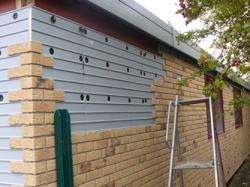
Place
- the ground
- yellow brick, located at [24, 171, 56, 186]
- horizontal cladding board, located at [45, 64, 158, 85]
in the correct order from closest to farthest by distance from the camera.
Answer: yellow brick, located at [24, 171, 56, 186] < horizontal cladding board, located at [45, 64, 158, 85] < the ground

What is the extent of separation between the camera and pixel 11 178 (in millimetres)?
3490

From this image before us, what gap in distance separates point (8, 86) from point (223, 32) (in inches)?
116

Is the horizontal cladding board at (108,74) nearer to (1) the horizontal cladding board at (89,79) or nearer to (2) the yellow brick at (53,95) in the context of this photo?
(1) the horizontal cladding board at (89,79)

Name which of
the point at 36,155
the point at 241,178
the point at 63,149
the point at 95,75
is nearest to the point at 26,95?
the point at 36,155

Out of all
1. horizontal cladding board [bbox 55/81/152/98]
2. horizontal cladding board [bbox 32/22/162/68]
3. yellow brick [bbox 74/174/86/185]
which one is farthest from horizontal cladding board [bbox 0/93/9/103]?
yellow brick [bbox 74/174/86/185]

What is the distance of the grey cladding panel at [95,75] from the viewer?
374 cm

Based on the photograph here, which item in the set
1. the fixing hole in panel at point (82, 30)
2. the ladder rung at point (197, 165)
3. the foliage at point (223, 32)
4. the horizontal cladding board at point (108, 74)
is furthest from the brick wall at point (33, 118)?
the foliage at point (223, 32)

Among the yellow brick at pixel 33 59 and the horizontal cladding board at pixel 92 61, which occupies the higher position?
the horizontal cladding board at pixel 92 61

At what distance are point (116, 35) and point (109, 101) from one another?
2.81ft

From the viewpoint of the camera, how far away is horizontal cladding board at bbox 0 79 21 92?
11.4 ft

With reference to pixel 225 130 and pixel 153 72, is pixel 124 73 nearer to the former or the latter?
pixel 153 72

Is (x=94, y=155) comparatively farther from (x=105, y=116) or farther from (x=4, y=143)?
(x=4, y=143)

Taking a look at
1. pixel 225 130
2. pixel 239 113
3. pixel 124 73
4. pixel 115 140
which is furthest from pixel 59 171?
pixel 239 113

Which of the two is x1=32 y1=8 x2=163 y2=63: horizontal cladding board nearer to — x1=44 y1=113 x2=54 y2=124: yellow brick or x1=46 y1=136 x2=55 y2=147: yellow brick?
x1=44 y1=113 x2=54 y2=124: yellow brick
